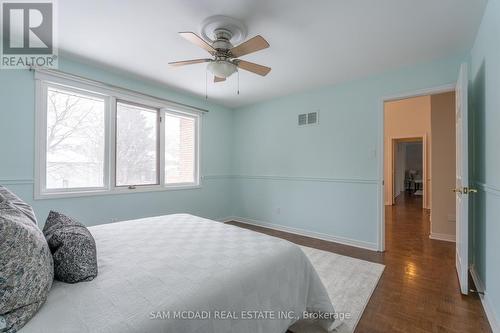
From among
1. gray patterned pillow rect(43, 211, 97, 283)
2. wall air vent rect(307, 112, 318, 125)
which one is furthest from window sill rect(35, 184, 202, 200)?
wall air vent rect(307, 112, 318, 125)

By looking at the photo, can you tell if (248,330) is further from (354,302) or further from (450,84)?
(450,84)

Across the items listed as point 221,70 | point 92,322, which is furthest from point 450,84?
point 92,322

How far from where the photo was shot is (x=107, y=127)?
316 cm

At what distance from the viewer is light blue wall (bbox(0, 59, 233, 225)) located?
2.39 meters

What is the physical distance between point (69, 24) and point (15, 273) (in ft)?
7.55

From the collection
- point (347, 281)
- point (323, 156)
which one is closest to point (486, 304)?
point (347, 281)

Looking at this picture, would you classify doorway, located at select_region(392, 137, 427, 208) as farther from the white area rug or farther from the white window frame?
the white window frame

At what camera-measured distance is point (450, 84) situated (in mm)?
2678

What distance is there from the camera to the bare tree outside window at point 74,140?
2738mm

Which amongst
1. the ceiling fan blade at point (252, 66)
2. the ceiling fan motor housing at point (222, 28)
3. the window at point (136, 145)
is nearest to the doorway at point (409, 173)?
the ceiling fan blade at point (252, 66)

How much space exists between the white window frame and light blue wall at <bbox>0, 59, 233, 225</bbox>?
64 mm

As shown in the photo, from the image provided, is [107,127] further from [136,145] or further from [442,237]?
[442,237]

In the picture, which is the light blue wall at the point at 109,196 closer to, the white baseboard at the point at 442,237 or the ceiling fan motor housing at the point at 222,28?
the ceiling fan motor housing at the point at 222,28

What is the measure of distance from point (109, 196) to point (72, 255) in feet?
7.76
